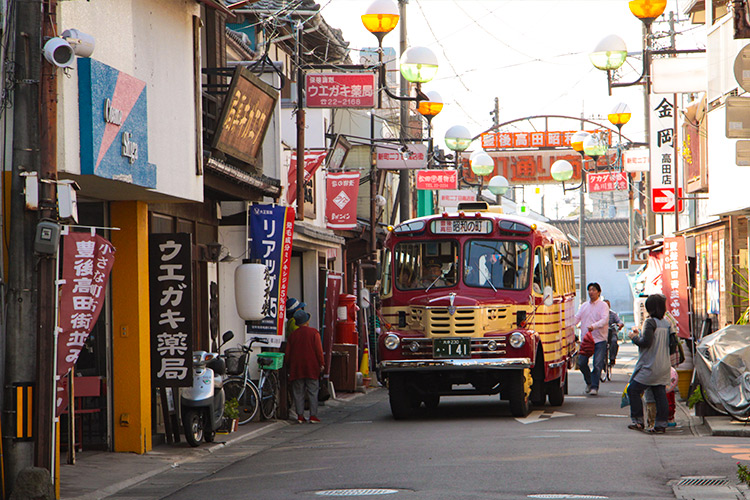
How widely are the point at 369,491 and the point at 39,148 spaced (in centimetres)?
426

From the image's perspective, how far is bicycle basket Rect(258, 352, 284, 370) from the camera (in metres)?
17.4

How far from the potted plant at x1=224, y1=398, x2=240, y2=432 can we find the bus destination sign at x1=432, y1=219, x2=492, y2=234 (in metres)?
4.30

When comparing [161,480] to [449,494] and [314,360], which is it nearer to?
[449,494]

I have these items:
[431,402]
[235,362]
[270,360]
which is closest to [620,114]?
[431,402]

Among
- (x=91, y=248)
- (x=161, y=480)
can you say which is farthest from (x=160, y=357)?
(x=91, y=248)

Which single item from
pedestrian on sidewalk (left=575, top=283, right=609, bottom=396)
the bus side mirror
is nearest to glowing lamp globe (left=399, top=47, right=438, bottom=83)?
the bus side mirror

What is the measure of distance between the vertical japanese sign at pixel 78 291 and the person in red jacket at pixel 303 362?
293 inches

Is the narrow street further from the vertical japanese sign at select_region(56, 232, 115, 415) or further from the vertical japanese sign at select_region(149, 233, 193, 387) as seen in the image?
the vertical japanese sign at select_region(56, 232, 115, 415)

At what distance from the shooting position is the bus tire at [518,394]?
16703 millimetres

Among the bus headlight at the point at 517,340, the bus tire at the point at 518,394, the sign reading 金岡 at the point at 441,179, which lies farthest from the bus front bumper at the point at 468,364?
the sign reading 金岡 at the point at 441,179

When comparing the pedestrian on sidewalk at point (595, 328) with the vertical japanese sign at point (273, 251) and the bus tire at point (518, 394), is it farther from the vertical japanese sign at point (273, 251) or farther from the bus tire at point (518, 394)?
the vertical japanese sign at point (273, 251)

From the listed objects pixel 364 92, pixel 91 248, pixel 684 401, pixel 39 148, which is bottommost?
pixel 684 401

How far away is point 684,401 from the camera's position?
19969mm

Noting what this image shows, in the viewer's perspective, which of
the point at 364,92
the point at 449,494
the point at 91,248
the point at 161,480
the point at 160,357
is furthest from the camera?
the point at 364,92
